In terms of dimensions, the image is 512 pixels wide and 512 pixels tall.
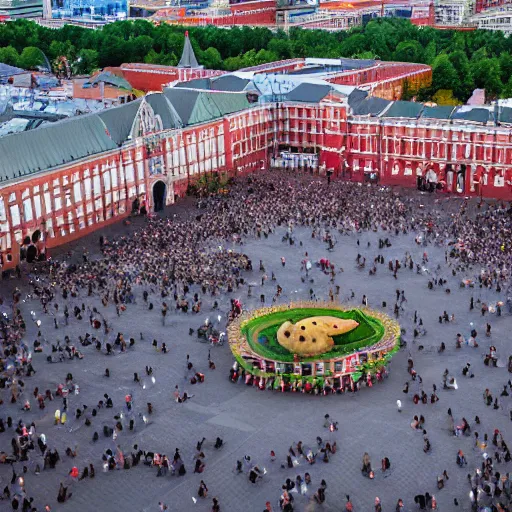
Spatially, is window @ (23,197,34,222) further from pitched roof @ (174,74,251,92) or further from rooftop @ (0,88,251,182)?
pitched roof @ (174,74,251,92)

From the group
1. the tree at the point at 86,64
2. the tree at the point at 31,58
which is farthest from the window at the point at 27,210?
the tree at the point at 31,58

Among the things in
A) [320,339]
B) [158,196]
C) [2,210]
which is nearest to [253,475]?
[320,339]

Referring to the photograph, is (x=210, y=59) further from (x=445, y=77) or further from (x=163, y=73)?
(x=445, y=77)

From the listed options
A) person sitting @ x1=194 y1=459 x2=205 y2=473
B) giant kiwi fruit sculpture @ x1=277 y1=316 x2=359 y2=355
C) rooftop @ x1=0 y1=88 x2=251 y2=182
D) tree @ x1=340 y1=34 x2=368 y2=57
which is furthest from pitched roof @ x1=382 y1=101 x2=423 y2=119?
person sitting @ x1=194 y1=459 x2=205 y2=473

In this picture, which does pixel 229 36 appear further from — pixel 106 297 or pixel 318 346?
pixel 318 346

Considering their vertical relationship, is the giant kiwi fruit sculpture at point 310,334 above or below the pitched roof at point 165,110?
below

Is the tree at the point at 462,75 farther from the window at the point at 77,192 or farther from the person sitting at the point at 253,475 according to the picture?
the person sitting at the point at 253,475

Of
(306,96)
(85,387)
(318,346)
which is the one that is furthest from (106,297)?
(306,96)
